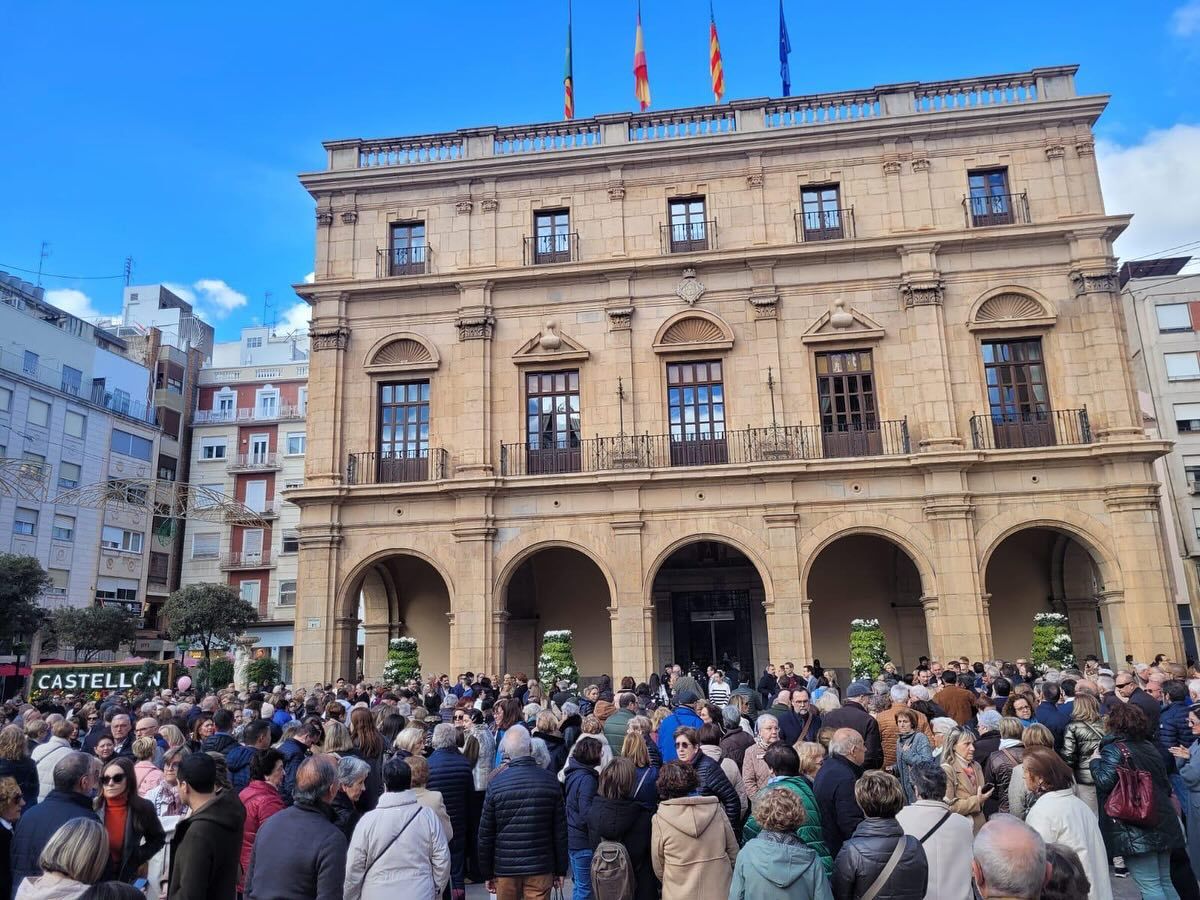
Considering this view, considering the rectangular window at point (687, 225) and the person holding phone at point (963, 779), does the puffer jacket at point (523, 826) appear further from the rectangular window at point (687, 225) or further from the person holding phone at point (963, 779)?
the rectangular window at point (687, 225)

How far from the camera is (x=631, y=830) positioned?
5.73 metres

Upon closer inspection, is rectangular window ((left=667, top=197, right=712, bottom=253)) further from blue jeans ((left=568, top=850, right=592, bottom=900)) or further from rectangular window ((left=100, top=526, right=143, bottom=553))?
rectangular window ((left=100, top=526, right=143, bottom=553))

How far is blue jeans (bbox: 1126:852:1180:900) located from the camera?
20.2 feet

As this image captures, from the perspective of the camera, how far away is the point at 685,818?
505 centimetres

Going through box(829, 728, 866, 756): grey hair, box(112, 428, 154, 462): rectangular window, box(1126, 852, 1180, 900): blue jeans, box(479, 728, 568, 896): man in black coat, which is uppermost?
box(112, 428, 154, 462): rectangular window

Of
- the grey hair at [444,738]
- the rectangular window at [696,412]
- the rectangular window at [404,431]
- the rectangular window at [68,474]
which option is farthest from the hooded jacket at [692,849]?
the rectangular window at [68,474]

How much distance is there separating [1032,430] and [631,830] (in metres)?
18.5

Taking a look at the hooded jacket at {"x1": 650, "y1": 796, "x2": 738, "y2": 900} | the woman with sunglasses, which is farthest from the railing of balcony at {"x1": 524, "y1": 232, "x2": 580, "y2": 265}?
the hooded jacket at {"x1": 650, "y1": 796, "x2": 738, "y2": 900}

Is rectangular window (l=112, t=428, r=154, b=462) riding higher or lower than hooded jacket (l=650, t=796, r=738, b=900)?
higher

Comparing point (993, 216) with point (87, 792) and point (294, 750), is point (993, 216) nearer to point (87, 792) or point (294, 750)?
point (294, 750)

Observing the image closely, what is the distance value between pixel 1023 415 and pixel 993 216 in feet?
16.9

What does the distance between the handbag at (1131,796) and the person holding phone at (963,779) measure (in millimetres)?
1008

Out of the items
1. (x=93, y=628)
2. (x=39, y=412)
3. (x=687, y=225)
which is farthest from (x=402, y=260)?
(x=39, y=412)

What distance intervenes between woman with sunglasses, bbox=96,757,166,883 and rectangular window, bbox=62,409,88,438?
38.2 m
